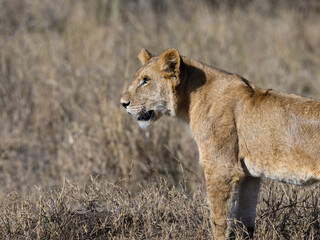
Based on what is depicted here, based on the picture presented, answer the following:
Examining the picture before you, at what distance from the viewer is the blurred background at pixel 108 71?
7090 millimetres

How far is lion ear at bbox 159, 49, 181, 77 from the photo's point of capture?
4449mm

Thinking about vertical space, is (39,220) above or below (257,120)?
below

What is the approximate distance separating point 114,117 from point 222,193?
303 centimetres

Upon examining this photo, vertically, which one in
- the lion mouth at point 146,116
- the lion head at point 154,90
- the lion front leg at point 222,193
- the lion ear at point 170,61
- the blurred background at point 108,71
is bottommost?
the blurred background at point 108,71

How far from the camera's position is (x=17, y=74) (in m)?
9.25

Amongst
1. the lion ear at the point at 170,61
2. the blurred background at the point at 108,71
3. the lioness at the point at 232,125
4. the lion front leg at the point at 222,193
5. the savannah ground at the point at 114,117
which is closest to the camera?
the lioness at the point at 232,125

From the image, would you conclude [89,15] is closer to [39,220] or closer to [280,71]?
[280,71]

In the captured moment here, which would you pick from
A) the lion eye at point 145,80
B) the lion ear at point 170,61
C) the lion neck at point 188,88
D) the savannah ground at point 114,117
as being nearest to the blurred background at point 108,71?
the savannah ground at point 114,117

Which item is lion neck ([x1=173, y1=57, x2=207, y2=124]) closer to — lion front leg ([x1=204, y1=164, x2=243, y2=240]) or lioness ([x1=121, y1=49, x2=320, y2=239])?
lioness ([x1=121, y1=49, x2=320, y2=239])

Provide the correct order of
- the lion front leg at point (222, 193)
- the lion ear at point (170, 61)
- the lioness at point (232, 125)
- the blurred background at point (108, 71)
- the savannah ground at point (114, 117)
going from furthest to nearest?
the blurred background at point (108, 71)
the savannah ground at point (114, 117)
the lion ear at point (170, 61)
the lion front leg at point (222, 193)
the lioness at point (232, 125)

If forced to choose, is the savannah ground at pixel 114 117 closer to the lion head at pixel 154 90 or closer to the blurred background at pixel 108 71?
the blurred background at pixel 108 71

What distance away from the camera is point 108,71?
329 inches

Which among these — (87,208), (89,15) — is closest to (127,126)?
(87,208)

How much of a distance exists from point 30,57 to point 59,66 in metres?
0.82
